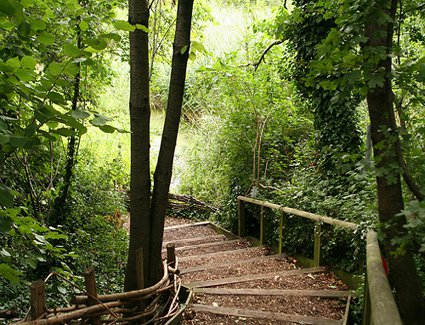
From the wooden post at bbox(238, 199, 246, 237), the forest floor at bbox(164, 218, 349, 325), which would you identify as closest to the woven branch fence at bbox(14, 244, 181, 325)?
the forest floor at bbox(164, 218, 349, 325)

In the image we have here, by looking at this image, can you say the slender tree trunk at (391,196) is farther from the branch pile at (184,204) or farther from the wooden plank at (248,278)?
the branch pile at (184,204)

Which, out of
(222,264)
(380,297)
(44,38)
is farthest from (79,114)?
(222,264)

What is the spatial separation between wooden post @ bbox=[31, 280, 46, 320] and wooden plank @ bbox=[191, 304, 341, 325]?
85.3 inches

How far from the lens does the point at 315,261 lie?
17.5ft

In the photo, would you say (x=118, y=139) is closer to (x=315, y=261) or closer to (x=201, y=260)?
(x=201, y=260)

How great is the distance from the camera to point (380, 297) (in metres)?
1.51

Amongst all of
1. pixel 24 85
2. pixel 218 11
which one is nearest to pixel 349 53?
pixel 24 85

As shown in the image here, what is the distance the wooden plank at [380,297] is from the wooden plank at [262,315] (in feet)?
5.32

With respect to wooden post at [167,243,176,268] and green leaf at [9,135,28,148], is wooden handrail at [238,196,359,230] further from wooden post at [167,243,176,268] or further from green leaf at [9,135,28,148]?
green leaf at [9,135,28,148]

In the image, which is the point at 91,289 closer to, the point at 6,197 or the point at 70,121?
the point at 6,197

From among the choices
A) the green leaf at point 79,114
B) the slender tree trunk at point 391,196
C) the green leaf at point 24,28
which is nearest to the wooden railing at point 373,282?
the slender tree trunk at point 391,196

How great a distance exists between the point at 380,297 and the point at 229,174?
23.9 ft

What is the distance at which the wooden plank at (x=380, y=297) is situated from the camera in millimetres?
1297

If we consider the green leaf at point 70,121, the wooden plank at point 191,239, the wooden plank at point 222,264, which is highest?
the green leaf at point 70,121
